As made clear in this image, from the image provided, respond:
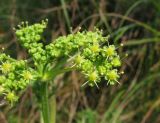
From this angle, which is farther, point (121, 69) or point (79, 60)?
point (121, 69)

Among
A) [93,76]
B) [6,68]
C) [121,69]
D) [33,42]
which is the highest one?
[121,69]

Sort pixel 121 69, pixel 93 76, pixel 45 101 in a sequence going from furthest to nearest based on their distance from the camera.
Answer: pixel 121 69
pixel 45 101
pixel 93 76

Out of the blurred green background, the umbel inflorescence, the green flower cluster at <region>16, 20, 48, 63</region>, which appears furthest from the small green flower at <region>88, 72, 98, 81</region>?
the blurred green background

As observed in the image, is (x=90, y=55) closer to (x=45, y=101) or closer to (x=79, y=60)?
(x=79, y=60)

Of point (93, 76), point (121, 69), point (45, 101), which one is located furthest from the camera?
point (121, 69)

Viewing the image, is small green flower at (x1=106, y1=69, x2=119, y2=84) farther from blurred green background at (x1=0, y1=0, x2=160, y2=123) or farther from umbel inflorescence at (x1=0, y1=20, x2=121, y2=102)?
blurred green background at (x1=0, y1=0, x2=160, y2=123)

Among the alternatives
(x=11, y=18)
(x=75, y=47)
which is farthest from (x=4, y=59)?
(x=11, y=18)

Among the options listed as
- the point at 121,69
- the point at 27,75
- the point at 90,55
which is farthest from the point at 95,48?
the point at 121,69
